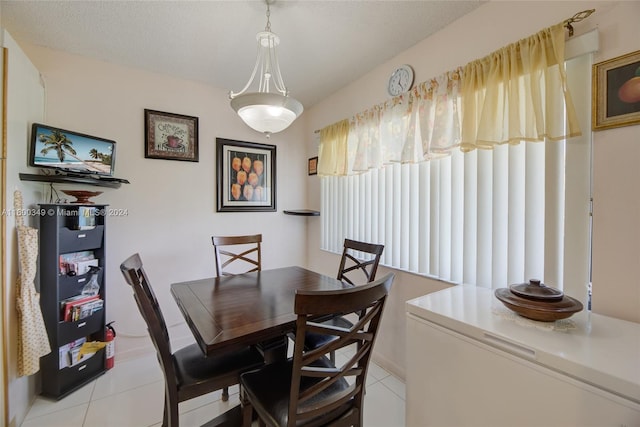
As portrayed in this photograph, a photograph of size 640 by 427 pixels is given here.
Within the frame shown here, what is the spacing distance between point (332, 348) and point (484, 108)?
4.90 feet

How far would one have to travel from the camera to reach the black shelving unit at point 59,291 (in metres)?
1.76

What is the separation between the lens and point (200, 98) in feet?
8.65

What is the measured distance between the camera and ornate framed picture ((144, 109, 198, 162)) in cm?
239

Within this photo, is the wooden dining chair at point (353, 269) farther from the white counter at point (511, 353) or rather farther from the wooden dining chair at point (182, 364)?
the white counter at point (511, 353)

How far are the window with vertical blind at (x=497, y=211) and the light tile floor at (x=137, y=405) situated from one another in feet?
3.02

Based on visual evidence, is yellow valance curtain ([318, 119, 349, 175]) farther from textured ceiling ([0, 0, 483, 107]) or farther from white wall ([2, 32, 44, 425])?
white wall ([2, 32, 44, 425])

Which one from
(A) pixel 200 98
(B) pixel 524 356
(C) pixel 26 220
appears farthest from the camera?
(A) pixel 200 98

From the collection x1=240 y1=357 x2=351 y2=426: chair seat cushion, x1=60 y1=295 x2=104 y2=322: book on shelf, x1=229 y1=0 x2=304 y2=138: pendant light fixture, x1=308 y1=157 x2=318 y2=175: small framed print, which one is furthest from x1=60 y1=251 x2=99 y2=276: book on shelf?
x1=308 y1=157 x2=318 y2=175: small framed print

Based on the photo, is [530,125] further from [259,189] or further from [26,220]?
[26,220]

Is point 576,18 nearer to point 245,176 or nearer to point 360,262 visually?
point 360,262

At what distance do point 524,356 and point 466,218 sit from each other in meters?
0.94

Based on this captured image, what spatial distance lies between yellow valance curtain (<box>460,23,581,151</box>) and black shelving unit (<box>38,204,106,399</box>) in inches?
105

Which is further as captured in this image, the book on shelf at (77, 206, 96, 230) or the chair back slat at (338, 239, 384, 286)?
the chair back slat at (338, 239, 384, 286)

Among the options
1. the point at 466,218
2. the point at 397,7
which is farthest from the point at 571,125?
the point at 397,7
